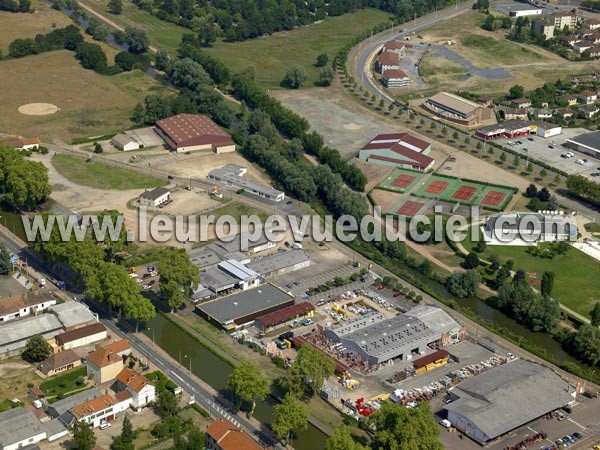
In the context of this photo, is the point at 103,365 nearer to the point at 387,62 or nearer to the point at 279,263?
the point at 279,263

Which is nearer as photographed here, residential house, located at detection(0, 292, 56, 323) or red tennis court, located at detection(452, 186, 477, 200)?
residential house, located at detection(0, 292, 56, 323)

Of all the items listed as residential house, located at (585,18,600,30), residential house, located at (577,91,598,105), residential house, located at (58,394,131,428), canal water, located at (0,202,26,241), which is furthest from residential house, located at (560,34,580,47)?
residential house, located at (58,394,131,428)

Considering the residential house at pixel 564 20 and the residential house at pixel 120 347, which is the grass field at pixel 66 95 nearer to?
the residential house at pixel 120 347

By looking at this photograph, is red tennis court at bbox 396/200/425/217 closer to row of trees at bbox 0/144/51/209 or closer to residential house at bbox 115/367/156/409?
row of trees at bbox 0/144/51/209

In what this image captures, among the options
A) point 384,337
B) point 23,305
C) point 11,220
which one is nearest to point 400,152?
point 384,337

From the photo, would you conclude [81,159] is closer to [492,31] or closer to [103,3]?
[103,3]
